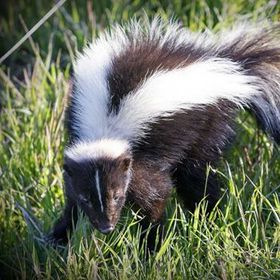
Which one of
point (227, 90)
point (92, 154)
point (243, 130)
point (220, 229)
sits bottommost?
point (243, 130)

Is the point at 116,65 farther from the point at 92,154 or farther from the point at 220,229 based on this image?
the point at 220,229

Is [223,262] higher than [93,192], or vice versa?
[93,192]

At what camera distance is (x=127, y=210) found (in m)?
5.20

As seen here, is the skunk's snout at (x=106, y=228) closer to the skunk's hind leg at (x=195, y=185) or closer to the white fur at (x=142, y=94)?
the white fur at (x=142, y=94)

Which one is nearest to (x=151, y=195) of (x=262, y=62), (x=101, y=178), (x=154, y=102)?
(x=101, y=178)

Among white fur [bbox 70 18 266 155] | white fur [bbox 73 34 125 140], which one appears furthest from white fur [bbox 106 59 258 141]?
white fur [bbox 73 34 125 140]

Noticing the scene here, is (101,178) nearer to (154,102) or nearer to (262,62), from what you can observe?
(154,102)

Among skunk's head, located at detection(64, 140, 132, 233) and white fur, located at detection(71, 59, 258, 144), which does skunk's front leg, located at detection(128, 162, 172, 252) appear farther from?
white fur, located at detection(71, 59, 258, 144)

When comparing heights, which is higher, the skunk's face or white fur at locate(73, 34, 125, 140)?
white fur at locate(73, 34, 125, 140)

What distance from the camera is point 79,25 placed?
8156 mm

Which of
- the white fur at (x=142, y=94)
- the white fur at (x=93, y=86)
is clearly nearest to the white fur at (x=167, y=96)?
the white fur at (x=142, y=94)

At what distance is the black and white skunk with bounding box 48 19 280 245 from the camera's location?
16.1 ft

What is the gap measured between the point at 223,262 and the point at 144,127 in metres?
0.97

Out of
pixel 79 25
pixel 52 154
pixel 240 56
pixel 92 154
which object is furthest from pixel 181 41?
pixel 79 25
